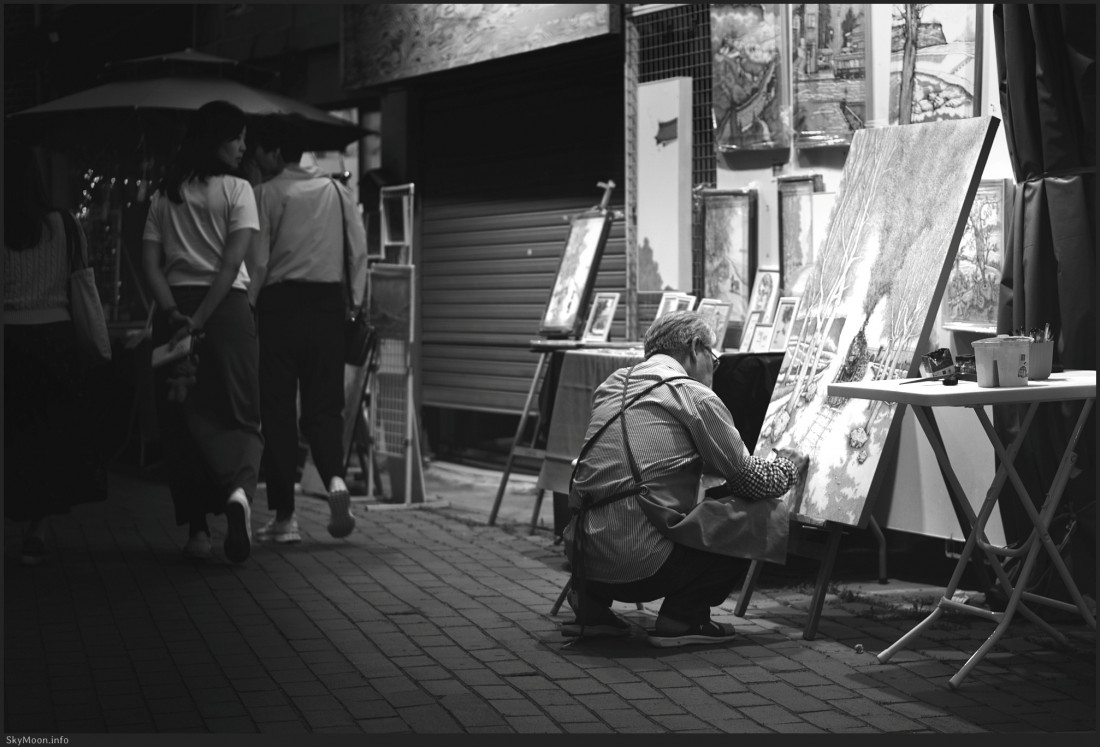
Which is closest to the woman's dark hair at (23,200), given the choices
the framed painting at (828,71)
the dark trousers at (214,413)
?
the dark trousers at (214,413)

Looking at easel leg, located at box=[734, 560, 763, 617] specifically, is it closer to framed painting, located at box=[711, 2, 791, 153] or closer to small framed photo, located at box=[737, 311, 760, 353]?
small framed photo, located at box=[737, 311, 760, 353]

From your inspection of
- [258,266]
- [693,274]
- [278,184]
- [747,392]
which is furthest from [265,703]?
[693,274]

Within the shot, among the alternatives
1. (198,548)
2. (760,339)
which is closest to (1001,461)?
(760,339)

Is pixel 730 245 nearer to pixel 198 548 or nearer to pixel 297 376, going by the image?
pixel 297 376

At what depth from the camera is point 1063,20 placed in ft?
18.3

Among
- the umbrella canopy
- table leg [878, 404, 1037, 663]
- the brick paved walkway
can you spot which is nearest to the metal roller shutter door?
the umbrella canopy

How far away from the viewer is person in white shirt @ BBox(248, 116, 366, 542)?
25.1 feet

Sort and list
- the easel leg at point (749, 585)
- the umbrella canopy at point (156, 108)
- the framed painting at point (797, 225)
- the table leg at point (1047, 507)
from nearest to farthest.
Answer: the table leg at point (1047, 507) → the easel leg at point (749, 585) → the framed painting at point (797, 225) → the umbrella canopy at point (156, 108)

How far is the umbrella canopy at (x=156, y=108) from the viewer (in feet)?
33.4

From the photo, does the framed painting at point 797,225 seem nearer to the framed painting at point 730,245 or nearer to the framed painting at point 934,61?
the framed painting at point 730,245

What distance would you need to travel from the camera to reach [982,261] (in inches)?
250

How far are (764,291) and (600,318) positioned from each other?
4.14ft

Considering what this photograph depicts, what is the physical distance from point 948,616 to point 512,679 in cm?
207

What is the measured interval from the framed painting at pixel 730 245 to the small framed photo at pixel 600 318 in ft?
1.96
